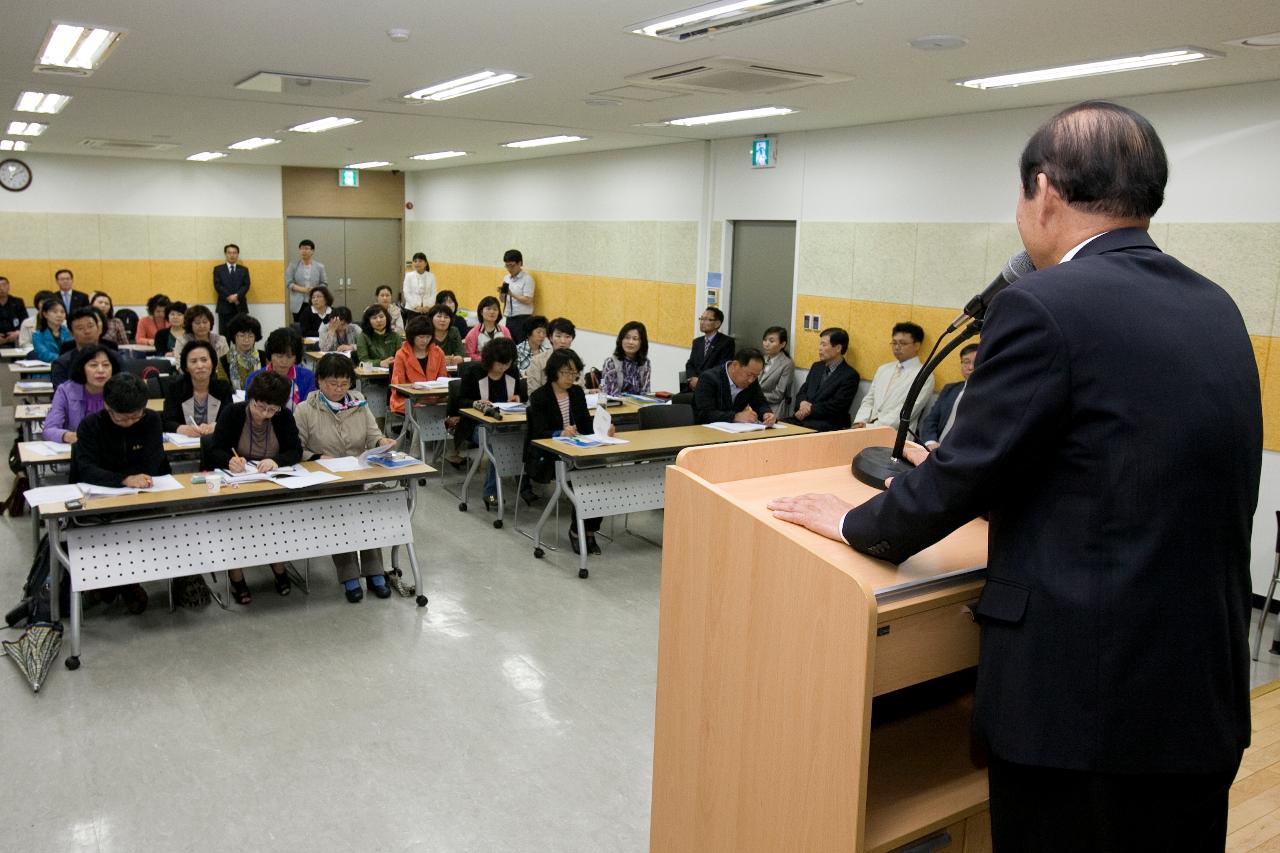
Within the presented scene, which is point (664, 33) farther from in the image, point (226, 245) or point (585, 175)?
point (226, 245)

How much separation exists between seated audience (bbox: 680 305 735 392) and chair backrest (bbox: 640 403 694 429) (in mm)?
2077

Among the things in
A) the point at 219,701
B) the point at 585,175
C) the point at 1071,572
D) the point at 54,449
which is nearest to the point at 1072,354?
the point at 1071,572

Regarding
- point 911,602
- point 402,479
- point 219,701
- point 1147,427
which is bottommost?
point 219,701

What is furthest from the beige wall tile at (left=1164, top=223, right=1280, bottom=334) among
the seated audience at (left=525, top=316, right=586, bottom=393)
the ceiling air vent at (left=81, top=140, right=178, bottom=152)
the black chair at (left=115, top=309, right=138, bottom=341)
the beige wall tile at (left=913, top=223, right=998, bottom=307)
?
the black chair at (left=115, top=309, right=138, bottom=341)

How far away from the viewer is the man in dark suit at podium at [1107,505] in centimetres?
133

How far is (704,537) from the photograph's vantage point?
71.7 inches

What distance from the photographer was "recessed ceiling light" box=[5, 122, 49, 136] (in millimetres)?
10148

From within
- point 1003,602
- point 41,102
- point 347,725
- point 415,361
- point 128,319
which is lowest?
point 347,725

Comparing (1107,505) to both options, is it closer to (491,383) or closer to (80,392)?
(80,392)

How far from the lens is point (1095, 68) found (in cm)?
552

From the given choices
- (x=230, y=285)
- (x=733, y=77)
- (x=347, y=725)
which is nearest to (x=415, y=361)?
(x=733, y=77)

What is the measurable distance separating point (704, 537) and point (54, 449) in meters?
5.51

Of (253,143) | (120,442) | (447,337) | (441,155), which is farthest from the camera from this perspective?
(441,155)

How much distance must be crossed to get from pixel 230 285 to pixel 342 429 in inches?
428
